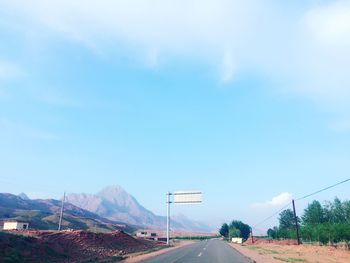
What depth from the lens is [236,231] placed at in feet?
484

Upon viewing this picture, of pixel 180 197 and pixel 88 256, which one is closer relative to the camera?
pixel 88 256

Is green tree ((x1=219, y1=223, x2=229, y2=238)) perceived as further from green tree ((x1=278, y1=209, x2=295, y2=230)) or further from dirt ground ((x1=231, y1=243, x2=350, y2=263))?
dirt ground ((x1=231, y1=243, x2=350, y2=263))

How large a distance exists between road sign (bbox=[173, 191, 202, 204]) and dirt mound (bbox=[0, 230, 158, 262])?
17.2 metres

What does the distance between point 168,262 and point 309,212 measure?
104391mm

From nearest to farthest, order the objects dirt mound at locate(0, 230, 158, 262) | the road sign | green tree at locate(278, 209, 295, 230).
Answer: dirt mound at locate(0, 230, 158, 262)
the road sign
green tree at locate(278, 209, 295, 230)

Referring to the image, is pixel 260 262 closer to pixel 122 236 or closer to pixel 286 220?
pixel 122 236

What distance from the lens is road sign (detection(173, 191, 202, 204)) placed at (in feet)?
209

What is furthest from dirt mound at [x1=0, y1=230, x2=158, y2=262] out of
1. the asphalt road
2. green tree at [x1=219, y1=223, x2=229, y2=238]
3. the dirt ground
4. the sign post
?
A: green tree at [x1=219, y1=223, x2=229, y2=238]

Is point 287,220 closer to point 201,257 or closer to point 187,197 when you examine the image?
point 187,197

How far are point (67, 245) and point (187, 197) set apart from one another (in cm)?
3234

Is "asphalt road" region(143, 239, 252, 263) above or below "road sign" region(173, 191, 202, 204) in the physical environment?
below

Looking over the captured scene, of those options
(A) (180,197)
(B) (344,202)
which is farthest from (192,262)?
(B) (344,202)

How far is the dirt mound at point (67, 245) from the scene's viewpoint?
1139 inches

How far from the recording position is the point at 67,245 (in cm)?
3634
